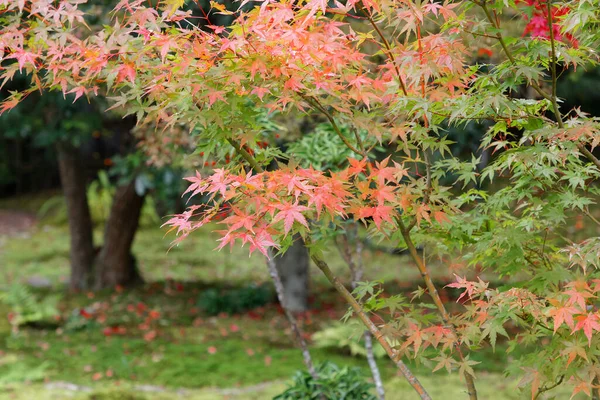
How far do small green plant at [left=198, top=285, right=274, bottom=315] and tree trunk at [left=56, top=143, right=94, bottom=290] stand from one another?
5.61ft

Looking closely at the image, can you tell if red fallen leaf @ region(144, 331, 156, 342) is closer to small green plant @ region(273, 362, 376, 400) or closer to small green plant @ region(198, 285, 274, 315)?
small green plant @ region(198, 285, 274, 315)

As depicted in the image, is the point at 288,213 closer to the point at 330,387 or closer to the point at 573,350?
the point at 573,350

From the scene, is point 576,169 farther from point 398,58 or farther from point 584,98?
point 584,98

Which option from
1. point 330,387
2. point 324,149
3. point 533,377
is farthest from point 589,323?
point 324,149

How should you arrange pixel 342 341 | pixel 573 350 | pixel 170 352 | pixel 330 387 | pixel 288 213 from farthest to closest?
pixel 170 352 → pixel 342 341 → pixel 330 387 → pixel 573 350 → pixel 288 213

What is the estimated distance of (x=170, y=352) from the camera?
677 centimetres

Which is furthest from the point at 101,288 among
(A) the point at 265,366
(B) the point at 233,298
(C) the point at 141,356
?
(A) the point at 265,366

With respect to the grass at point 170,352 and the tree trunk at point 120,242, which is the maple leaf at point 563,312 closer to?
the grass at point 170,352

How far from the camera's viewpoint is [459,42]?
2408mm

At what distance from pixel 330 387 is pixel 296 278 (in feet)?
13.6

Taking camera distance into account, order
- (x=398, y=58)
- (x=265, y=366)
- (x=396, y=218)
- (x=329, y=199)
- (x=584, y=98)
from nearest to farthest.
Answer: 1. (x=329, y=199)
2. (x=398, y=58)
3. (x=396, y=218)
4. (x=265, y=366)
5. (x=584, y=98)

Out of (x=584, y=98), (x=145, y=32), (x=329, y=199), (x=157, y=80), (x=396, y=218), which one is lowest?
(x=584, y=98)

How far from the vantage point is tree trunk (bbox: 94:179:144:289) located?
8.55 m

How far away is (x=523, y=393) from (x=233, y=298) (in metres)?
6.10
